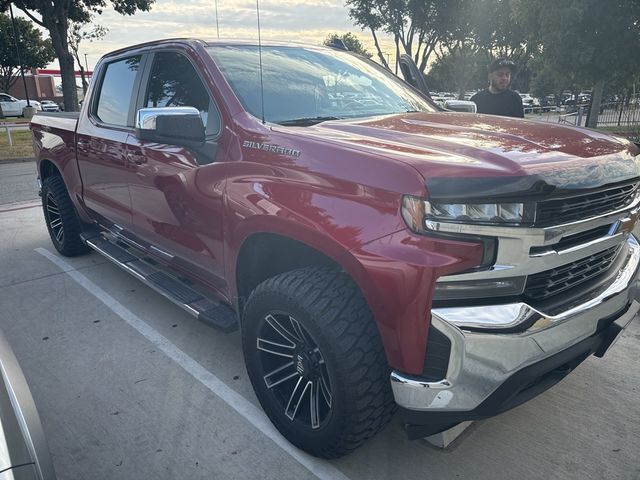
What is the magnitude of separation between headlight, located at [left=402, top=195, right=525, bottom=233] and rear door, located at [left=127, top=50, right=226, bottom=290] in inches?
→ 47.7

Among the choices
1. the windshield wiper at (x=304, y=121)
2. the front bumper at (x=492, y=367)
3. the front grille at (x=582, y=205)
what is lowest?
the front bumper at (x=492, y=367)

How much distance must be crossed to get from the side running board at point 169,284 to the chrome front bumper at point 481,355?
1298mm

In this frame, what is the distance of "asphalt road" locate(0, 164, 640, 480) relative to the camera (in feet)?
7.84

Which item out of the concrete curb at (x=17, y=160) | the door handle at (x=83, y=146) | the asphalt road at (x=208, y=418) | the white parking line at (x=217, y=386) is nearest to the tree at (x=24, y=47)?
the concrete curb at (x=17, y=160)

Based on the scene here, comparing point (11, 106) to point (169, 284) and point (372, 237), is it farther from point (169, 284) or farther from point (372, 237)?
point (372, 237)

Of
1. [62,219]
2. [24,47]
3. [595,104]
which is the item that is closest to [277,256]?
[62,219]

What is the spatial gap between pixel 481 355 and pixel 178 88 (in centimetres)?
241

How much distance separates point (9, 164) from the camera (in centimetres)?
1299

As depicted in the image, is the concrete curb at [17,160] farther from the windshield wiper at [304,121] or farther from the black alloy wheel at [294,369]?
the black alloy wheel at [294,369]

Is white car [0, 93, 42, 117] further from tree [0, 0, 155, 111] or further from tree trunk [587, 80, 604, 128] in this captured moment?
tree trunk [587, 80, 604, 128]

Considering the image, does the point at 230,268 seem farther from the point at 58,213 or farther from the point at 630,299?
the point at 58,213

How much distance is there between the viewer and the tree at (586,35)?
15.1 meters

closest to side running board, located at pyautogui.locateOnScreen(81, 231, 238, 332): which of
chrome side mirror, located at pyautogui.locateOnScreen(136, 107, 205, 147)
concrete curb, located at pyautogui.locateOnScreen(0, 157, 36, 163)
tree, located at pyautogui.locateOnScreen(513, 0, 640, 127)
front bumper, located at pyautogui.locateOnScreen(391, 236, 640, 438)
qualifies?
chrome side mirror, located at pyautogui.locateOnScreen(136, 107, 205, 147)

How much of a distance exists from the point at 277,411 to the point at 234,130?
141 centimetres
